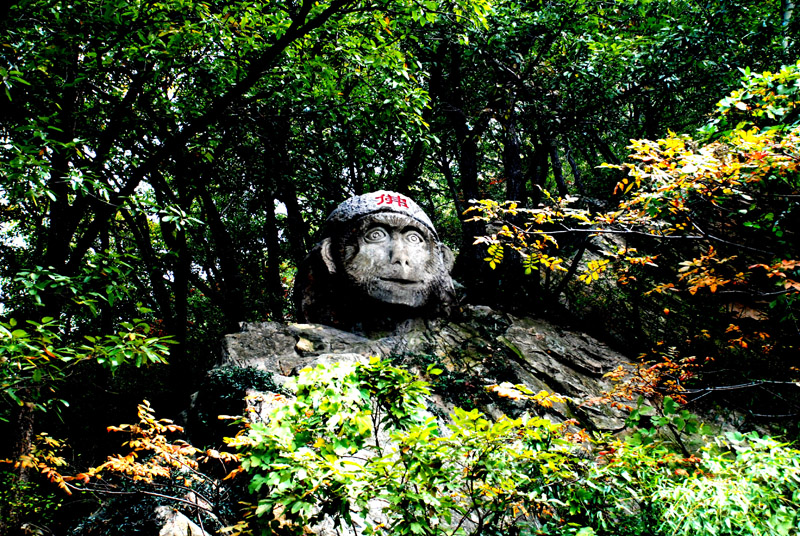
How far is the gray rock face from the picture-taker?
500 centimetres

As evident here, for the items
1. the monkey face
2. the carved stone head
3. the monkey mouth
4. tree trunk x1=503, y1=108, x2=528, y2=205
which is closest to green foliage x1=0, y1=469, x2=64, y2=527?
the carved stone head

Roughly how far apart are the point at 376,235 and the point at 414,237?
47cm

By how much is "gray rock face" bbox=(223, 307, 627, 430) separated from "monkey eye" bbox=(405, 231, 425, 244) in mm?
947

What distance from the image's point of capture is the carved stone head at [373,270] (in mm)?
5531

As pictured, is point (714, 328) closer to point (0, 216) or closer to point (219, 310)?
point (219, 310)

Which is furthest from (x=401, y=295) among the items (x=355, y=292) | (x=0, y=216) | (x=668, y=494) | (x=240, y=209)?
(x=0, y=216)

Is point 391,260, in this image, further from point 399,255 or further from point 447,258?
point 447,258

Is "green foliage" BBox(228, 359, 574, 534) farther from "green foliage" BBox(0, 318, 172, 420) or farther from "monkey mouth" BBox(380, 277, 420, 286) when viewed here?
"monkey mouth" BBox(380, 277, 420, 286)

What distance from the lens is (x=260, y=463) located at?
78.7 inches

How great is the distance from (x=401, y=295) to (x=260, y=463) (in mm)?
3600

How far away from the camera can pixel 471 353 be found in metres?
5.62

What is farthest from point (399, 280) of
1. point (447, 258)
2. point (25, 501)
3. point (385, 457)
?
point (25, 501)

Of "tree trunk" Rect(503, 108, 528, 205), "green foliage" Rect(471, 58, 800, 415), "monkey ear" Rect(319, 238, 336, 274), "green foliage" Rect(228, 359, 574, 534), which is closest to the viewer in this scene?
"green foliage" Rect(228, 359, 574, 534)

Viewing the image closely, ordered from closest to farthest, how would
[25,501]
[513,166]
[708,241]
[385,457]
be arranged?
[385,457], [708,241], [25,501], [513,166]
